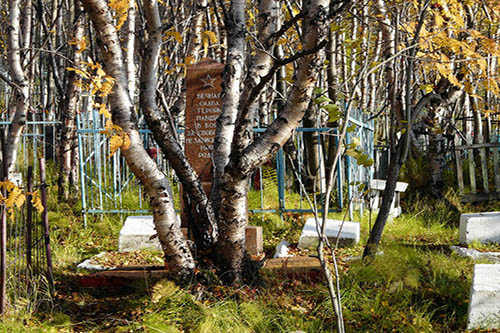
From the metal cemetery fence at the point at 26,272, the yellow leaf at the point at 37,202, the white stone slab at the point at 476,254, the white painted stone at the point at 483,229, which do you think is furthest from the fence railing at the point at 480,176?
the yellow leaf at the point at 37,202

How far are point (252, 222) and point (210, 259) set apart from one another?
3244 millimetres

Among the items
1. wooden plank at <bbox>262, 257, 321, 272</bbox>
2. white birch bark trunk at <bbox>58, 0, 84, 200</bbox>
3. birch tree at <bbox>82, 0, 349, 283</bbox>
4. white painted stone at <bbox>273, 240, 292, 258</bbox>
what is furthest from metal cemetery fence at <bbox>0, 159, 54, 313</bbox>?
white birch bark trunk at <bbox>58, 0, 84, 200</bbox>

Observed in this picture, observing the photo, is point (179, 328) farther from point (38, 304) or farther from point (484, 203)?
point (484, 203)

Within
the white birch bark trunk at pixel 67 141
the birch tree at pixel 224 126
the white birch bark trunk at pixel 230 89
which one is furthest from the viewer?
the white birch bark trunk at pixel 67 141

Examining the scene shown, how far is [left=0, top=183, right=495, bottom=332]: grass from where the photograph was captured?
14.1ft

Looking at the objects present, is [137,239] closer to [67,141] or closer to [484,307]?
[67,141]

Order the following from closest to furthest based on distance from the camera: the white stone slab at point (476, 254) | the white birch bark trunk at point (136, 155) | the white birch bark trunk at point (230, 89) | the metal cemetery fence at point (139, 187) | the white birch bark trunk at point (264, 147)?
the white birch bark trunk at point (264, 147)
the white birch bark trunk at point (136, 155)
the white birch bark trunk at point (230, 89)
the white stone slab at point (476, 254)
the metal cemetery fence at point (139, 187)

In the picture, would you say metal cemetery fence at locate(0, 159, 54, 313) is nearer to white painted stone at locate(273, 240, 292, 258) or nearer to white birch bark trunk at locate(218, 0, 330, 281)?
white birch bark trunk at locate(218, 0, 330, 281)

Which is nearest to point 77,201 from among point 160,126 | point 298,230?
point 298,230

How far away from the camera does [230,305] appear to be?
177 inches

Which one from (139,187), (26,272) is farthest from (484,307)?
(139,187)

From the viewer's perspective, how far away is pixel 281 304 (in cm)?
462

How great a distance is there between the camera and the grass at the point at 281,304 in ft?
14.1

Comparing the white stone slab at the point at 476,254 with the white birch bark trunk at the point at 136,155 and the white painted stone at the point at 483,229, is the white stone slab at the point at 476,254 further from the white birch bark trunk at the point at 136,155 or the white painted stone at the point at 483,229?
the white birch bark trunk at the point at 136,155
